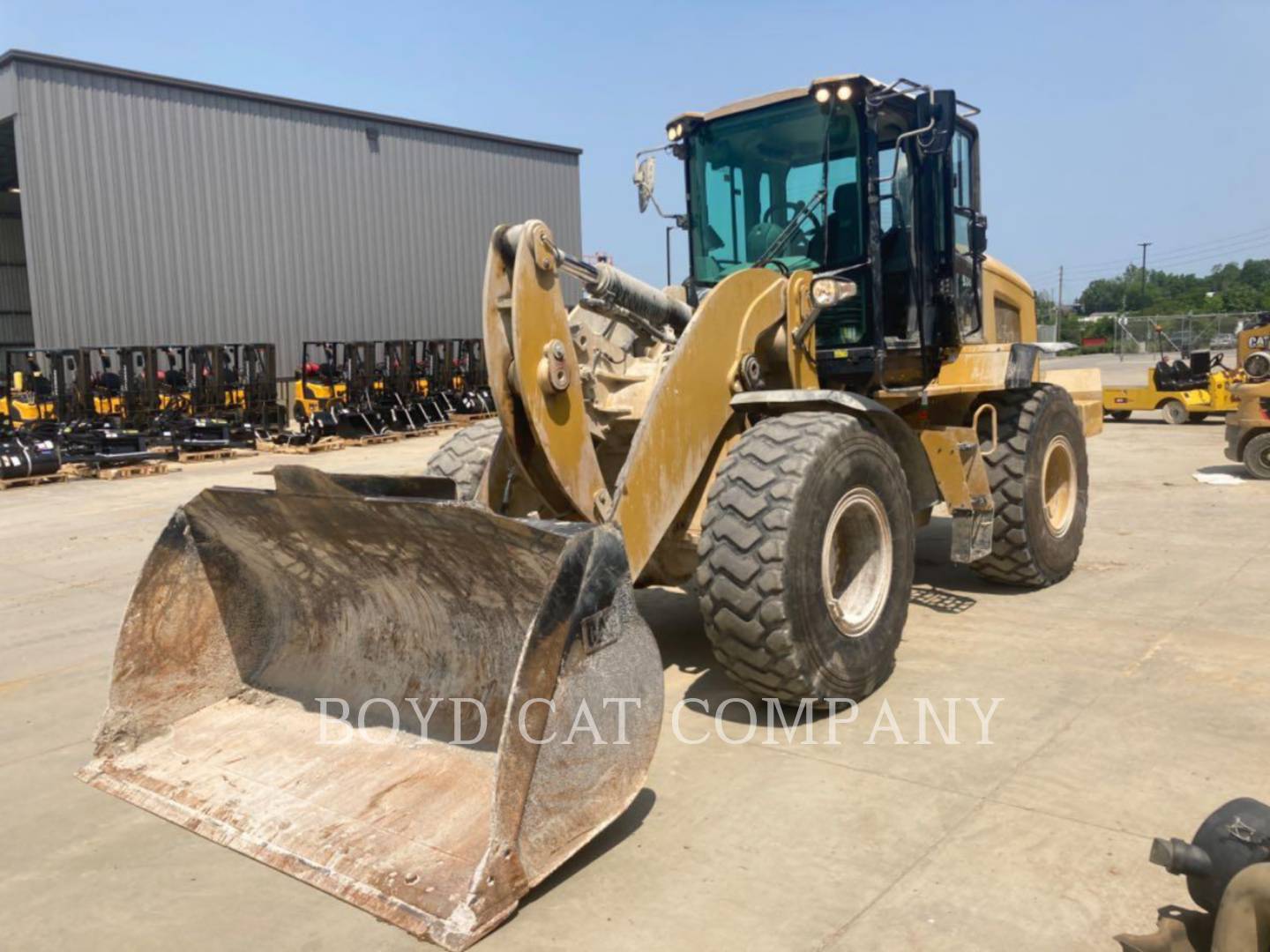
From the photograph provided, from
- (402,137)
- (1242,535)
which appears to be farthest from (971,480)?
(402,137)

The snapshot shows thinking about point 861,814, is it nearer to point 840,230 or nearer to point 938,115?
point 840,230

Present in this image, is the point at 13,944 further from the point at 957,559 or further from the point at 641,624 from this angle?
the point at 957,559

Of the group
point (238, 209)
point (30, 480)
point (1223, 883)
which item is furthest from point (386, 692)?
point (238, 209)

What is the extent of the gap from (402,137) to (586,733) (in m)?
25.0

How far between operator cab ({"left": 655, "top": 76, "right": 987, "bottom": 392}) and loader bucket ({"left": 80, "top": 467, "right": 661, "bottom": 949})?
8.43ft

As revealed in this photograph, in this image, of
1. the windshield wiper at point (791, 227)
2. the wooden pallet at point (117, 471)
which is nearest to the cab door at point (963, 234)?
the windshield wiper at point (791, 227)

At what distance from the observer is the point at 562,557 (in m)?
3.22

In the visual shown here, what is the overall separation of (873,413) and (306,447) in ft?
50.7

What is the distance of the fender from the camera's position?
189 inches

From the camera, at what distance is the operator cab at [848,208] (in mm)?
5723

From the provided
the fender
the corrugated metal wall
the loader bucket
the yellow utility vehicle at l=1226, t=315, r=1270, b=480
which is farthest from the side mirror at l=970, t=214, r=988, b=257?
the corrugated metal wall

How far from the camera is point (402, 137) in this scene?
84.9ft

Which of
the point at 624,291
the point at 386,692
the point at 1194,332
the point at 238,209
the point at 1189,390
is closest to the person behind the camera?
the point at 386,692

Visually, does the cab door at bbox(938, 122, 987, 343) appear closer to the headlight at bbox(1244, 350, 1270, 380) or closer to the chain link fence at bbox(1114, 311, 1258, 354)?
the headlight at bbox(1244, 350, 1270, 380)
